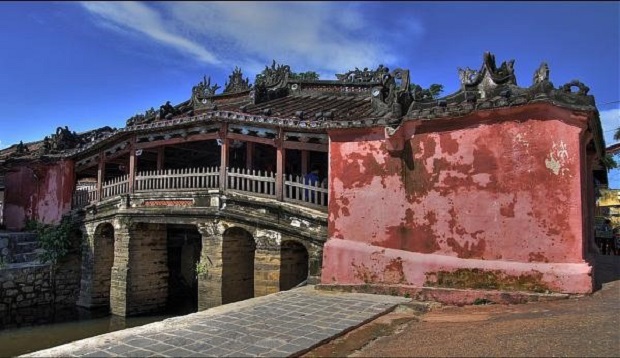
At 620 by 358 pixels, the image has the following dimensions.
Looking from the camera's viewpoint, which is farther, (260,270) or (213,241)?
(213,241)

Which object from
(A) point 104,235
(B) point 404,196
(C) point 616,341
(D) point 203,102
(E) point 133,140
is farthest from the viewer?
(D) point 203,102

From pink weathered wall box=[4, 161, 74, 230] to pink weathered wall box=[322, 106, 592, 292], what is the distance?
1283 cm

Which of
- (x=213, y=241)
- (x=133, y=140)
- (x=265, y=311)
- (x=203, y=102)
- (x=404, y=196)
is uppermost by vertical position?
(x=203, y=102)

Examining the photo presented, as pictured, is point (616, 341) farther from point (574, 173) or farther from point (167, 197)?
point (167, 197)

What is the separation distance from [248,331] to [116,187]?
11.0m

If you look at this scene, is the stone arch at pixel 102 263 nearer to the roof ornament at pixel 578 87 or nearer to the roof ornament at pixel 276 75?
the roof ornament at pixel 276 75

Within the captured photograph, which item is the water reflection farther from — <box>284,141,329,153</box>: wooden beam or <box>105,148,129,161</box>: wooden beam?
<box>284,141,329,153</box>: wooden beam

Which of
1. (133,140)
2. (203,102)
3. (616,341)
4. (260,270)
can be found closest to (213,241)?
(260,270)

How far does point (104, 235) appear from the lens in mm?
16344

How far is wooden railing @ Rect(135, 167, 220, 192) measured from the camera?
1299 centimetres

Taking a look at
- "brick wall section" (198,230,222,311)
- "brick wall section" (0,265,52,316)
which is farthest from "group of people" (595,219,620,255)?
"brick wall section" (0,265,52,316)

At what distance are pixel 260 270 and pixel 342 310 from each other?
405cm

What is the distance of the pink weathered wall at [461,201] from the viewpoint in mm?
7672

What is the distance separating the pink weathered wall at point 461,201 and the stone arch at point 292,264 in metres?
1.80
